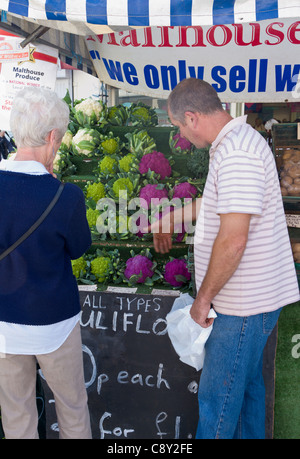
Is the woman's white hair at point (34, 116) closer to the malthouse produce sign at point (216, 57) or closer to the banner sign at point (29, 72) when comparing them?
the banner sign at point (29, 72)

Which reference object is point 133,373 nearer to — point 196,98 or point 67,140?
point 196,98

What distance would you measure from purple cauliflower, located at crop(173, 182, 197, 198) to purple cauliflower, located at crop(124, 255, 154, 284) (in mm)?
436

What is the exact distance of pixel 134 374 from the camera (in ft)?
8.30

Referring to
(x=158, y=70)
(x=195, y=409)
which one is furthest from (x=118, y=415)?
(x=158, y=70)

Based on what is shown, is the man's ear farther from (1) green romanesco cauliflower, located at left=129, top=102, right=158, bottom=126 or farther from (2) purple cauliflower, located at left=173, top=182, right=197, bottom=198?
(1) green romanesco cauliflower, located at left=129, top=102, right=158, bottom=126

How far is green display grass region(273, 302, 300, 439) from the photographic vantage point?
2.46 meters

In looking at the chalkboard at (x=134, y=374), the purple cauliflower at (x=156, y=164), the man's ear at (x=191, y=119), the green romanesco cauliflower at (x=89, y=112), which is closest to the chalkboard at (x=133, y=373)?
the chalkboard at (x=134, y=374)

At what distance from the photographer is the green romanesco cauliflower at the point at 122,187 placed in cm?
282

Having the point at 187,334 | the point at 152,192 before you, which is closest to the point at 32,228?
the point at 187,334

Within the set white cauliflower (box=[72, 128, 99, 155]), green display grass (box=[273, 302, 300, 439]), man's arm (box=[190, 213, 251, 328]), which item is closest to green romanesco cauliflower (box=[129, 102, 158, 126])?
white cauliflower (box=[72, 128, 99, 155])

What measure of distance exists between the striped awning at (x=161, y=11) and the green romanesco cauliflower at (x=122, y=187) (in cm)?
108

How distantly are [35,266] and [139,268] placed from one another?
3.59ft

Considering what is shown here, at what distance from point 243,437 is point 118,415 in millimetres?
772

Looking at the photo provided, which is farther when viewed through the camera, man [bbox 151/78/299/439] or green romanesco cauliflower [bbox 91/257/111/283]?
green romanesco cauliflower [bbox 91/257/111/283]
